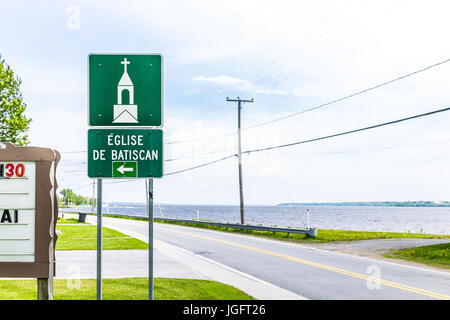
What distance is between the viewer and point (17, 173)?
6.12 m

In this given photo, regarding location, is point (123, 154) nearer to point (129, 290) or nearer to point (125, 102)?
point (125, 102)

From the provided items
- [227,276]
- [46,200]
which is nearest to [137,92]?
[46,200]

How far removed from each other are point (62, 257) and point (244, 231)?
18206 mm

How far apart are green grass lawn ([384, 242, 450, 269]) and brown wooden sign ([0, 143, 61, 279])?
44.4 ft

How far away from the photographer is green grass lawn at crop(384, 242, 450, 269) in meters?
16.1

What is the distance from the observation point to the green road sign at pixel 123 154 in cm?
536

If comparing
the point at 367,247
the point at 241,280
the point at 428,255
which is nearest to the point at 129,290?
the point at 241,280

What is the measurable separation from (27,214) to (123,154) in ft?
6.05

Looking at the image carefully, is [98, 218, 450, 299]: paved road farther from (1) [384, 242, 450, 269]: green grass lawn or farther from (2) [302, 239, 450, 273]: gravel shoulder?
(1) [384, 242, 450, 269]: green grass lawn

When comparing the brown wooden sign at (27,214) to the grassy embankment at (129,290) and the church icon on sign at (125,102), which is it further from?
the grassy embankment at (129,290)

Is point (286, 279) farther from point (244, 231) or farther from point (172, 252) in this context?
point (244, 231)

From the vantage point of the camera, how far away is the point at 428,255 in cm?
1755

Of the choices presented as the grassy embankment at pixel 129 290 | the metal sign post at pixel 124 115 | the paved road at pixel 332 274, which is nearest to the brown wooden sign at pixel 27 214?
the metal sign post at pixel 124 115

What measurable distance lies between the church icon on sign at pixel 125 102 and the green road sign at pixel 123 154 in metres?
0.15
